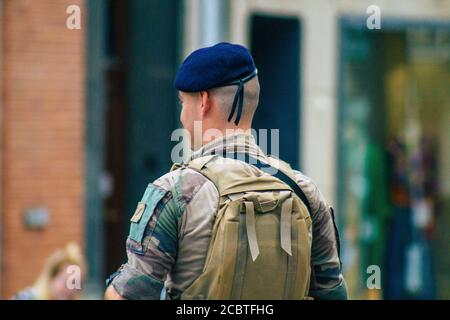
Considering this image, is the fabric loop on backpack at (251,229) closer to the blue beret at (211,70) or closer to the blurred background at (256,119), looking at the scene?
the blue beret at (211,70)

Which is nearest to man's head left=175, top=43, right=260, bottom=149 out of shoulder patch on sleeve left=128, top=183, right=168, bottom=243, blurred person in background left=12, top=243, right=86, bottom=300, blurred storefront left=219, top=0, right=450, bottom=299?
shoulder patch on sleeve left=128, top=183, right=168, bottom=243

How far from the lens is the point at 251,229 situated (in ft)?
10.1

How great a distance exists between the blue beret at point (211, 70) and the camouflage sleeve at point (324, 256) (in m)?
0.41

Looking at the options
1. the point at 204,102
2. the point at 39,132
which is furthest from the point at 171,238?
the point at 39,132

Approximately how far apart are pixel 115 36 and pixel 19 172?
1899mm

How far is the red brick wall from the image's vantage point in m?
9.12

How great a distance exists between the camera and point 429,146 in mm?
11867

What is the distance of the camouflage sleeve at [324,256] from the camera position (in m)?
3.39

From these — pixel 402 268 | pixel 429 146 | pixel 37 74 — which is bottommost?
pixel 402 268

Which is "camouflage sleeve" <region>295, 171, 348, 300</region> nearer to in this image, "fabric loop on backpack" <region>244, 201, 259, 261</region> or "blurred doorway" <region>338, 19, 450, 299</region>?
"fabric loop on backpack" <region>244, 201, 259, 261</region>

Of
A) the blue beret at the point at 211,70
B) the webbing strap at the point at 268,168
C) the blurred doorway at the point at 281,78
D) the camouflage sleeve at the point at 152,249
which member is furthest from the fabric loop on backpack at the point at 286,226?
the blurred doorway at the point at 281,78

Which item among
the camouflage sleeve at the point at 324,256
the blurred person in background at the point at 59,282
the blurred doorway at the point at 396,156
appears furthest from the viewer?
the blurred doorway at the point at 396,156
